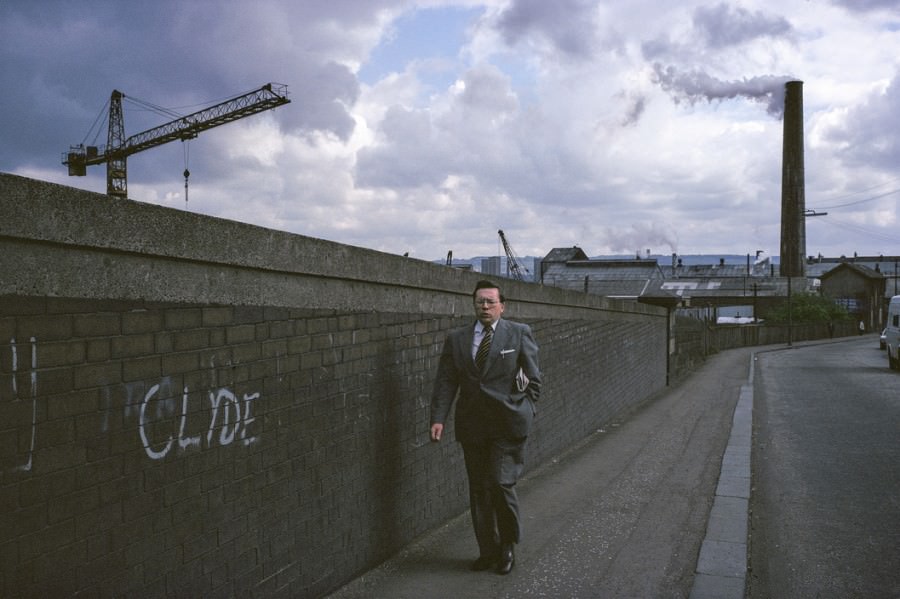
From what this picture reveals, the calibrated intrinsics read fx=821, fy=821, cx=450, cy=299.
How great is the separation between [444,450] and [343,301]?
196 cm

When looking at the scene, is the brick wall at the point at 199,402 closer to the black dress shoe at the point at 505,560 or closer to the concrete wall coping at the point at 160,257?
the concrete wall coping at the point at 160,257

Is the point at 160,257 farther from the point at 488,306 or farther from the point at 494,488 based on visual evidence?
the point at 494,488

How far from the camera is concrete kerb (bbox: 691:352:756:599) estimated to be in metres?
4.63

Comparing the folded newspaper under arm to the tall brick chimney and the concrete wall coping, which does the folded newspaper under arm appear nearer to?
the concrete wall coping

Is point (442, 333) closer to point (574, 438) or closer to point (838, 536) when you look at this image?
point (838, 536)

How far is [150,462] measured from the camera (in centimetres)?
302

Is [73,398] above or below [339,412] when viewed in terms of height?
above

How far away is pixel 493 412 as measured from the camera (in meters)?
4.63

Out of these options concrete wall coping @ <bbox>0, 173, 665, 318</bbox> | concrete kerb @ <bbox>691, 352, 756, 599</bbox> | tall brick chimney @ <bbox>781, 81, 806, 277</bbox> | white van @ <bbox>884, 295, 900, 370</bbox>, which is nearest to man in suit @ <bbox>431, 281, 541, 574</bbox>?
concrete wall coping @ <bbox>0, 173, 665, 318</bbox>

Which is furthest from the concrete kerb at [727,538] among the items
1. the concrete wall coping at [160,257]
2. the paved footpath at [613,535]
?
the concrete wall coping at [160,257]

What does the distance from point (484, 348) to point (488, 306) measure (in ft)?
0.80

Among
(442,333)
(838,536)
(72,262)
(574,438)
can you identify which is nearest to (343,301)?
(442,333)

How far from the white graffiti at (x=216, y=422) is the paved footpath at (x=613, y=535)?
1323mm

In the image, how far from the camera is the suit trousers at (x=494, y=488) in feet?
15.2
